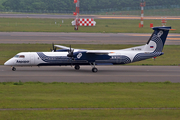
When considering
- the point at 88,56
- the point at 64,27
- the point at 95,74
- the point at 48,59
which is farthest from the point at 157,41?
the point at 64,27

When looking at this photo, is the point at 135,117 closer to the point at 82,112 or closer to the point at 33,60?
the point at 82,112

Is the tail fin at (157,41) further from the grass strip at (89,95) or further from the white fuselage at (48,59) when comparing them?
the grass strip at (89,95)

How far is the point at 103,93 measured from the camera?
1931 cm

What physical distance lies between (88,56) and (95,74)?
2565mm

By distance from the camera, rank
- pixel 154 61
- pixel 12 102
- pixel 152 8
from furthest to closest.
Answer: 1. pixel 152 8
2. pixel 154 61
3. pixel 12 102

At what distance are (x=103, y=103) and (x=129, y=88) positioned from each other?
218 inches

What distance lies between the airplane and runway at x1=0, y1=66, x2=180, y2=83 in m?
0.87

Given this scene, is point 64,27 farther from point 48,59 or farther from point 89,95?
point 89,95

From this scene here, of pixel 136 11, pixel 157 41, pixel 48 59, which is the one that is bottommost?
pixel 48 59

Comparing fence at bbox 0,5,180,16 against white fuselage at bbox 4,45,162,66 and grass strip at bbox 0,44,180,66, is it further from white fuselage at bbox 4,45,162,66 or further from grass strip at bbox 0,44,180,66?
white fuselage at bbox 4,45,162,66

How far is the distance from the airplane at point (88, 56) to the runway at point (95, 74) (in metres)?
0.87

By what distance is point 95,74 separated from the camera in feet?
94.0

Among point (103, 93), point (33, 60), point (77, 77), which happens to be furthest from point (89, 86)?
point (33, 60)

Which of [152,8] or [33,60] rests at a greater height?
[152,8]
